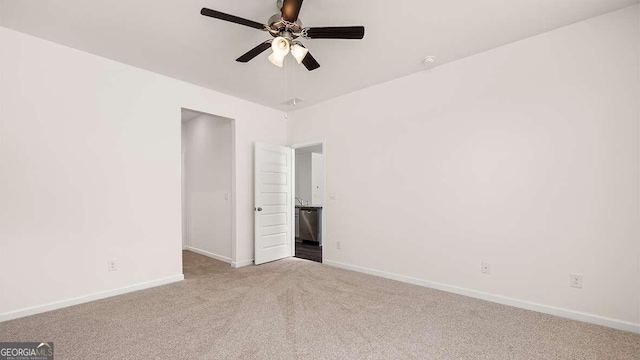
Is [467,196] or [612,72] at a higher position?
[612,72]

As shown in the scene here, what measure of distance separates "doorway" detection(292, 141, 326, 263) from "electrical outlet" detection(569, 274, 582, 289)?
3.72m

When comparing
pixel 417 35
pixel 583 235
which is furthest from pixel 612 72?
pixel 417 35

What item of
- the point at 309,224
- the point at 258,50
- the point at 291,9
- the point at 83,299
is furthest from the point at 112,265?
the point at 309,224

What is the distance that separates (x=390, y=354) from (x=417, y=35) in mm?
2788

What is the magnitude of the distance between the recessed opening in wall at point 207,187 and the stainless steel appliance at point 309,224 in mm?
2120

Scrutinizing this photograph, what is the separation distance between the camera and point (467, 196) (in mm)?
3156

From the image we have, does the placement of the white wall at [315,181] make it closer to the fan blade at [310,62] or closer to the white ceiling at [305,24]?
the white ceiling at [305,24]

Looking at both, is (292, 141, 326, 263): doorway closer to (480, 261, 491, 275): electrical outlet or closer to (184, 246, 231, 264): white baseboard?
(184, 246, 231, 264): white baseboard

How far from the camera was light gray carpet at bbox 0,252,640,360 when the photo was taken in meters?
2.02

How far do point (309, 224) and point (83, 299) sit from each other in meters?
4.13

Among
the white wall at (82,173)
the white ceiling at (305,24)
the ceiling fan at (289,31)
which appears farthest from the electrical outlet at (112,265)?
the ceiling fan at (289,31)

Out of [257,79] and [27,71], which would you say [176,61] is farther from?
[27,71]

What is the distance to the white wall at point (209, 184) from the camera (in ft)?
15.6

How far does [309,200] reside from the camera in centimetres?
745
